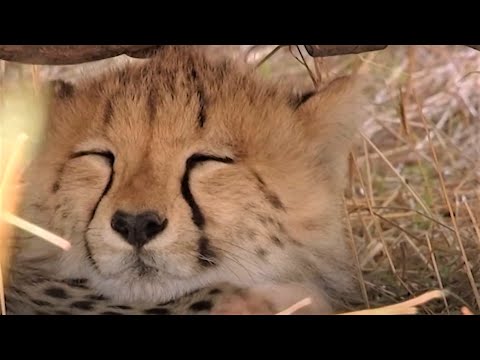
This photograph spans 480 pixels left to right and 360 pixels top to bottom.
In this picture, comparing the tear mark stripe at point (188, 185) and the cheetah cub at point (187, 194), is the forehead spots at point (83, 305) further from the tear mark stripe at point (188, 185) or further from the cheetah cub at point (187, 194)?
the tear mark stripe at point (188, 185)

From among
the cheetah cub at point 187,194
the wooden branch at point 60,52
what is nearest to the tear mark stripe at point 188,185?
the cheetah cub at point 187,194

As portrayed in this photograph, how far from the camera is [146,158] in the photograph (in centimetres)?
184

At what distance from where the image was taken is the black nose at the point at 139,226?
5.77 feet

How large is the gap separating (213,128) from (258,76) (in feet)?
0.69

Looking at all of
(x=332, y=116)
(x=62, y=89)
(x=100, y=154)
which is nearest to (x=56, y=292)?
(x=100, y=154)

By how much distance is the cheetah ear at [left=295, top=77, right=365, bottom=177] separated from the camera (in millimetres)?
1934

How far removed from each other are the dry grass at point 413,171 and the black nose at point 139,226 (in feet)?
1.39

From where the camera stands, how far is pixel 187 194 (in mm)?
1834

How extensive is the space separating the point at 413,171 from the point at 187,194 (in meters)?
1.28

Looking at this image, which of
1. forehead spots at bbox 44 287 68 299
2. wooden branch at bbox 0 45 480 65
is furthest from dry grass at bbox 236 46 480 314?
forehead spots at bbox 44 287 68 299

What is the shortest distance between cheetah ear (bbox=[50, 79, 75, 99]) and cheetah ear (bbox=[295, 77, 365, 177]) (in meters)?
0.44

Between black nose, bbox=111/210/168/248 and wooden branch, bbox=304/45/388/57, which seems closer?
black nose, bbox=111/210/168/248

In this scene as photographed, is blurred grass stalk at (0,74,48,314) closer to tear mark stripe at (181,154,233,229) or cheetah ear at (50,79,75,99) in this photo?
cheetah ear at (50,79,75,99)
